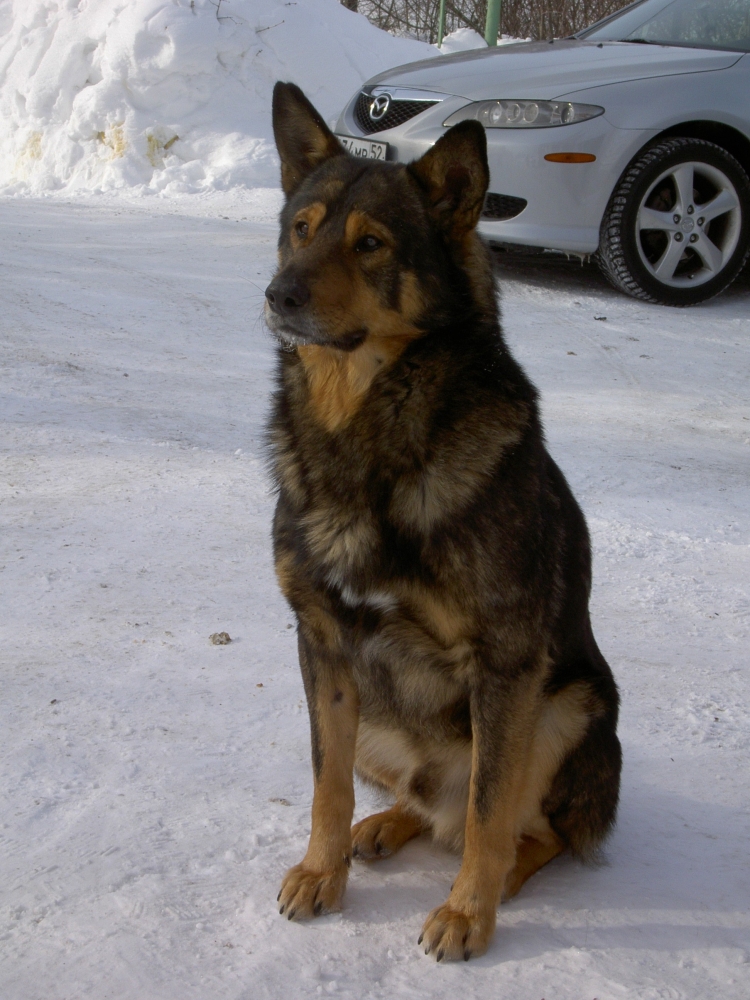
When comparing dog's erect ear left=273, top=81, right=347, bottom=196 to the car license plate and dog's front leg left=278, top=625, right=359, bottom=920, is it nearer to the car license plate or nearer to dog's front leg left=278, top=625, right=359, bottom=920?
dog's front leg left=278, top=625, right=359, bottom=920

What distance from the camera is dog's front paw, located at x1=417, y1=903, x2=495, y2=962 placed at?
209cm

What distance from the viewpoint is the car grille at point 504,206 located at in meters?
6.42

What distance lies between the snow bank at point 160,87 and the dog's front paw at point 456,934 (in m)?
8.40

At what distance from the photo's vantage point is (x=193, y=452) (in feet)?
14.9

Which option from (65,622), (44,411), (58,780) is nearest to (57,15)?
(44,411)

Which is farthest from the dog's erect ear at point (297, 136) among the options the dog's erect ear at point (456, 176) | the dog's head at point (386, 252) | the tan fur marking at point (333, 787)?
the tan fur marking at point (333, 787)

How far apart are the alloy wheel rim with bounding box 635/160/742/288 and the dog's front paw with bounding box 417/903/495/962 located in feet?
17.3

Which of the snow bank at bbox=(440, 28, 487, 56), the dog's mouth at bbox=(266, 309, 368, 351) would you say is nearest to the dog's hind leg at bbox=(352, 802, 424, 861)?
the dog's mouth at bbox=(266, 309, 368, 351)

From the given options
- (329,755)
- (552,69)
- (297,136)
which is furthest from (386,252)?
(552,69)

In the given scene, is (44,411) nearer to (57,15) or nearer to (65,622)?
(65,622)

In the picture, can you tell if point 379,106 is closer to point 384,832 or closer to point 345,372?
point 345,372

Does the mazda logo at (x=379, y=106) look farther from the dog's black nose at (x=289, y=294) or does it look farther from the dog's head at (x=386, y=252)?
the dog's black nose at (x=289, y=294)

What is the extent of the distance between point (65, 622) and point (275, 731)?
862 mm

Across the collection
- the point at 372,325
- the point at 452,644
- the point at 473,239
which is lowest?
the point at 452,644
